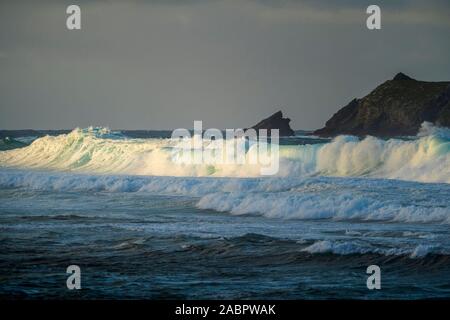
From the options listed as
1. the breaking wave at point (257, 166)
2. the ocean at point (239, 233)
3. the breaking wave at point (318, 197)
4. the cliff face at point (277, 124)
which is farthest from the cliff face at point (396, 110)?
the breaking wave at point (318, 197)

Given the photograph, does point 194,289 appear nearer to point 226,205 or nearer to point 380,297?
point 380,297

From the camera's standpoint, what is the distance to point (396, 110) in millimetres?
56844

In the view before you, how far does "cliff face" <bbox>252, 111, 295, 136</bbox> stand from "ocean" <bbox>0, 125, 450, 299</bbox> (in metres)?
27.9

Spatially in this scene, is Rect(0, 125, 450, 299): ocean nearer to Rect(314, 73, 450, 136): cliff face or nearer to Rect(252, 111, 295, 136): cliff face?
Rect(314, 73, 450, 136): cliff face

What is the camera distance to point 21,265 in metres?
11.9

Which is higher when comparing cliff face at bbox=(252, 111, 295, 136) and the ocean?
cliff face at bbox=(252, 111, 295, 136)

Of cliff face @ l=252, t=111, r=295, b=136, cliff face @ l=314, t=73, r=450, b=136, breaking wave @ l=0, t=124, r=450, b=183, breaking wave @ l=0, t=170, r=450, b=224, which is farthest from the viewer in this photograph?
cliff face @ l=252, t=111, r=295, b=136

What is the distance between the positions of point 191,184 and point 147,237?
455 inches

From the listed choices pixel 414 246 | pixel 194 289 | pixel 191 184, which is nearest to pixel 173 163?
pixel 191 184

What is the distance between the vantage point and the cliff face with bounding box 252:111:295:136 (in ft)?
191

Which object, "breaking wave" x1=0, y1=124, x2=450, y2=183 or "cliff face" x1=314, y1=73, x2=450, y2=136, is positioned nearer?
"breaking wave" x1=0, y1=124, x2=450, y2=183

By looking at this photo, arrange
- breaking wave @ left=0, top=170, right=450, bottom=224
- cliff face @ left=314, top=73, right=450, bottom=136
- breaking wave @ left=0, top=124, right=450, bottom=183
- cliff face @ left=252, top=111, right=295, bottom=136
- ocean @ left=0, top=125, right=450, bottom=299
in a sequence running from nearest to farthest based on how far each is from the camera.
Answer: ocean @ left=0, top=125, right=450, bottom=299, breaking wave @ left=0, top=170, right=450, bottom=224, breaking wave @ left=0, top=124, right=450, bottom=183, cliff face @ left=314, top=73, right=450, bottom=136, cliff face @ left=252, top=111, right=295, bottom=136

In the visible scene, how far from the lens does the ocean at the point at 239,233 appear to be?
1058 centimetres

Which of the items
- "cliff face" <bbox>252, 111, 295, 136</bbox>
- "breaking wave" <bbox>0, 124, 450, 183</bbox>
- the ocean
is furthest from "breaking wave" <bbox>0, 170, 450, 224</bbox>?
"cliff face" <bbox>252, 111, 295, 136</bbox>
